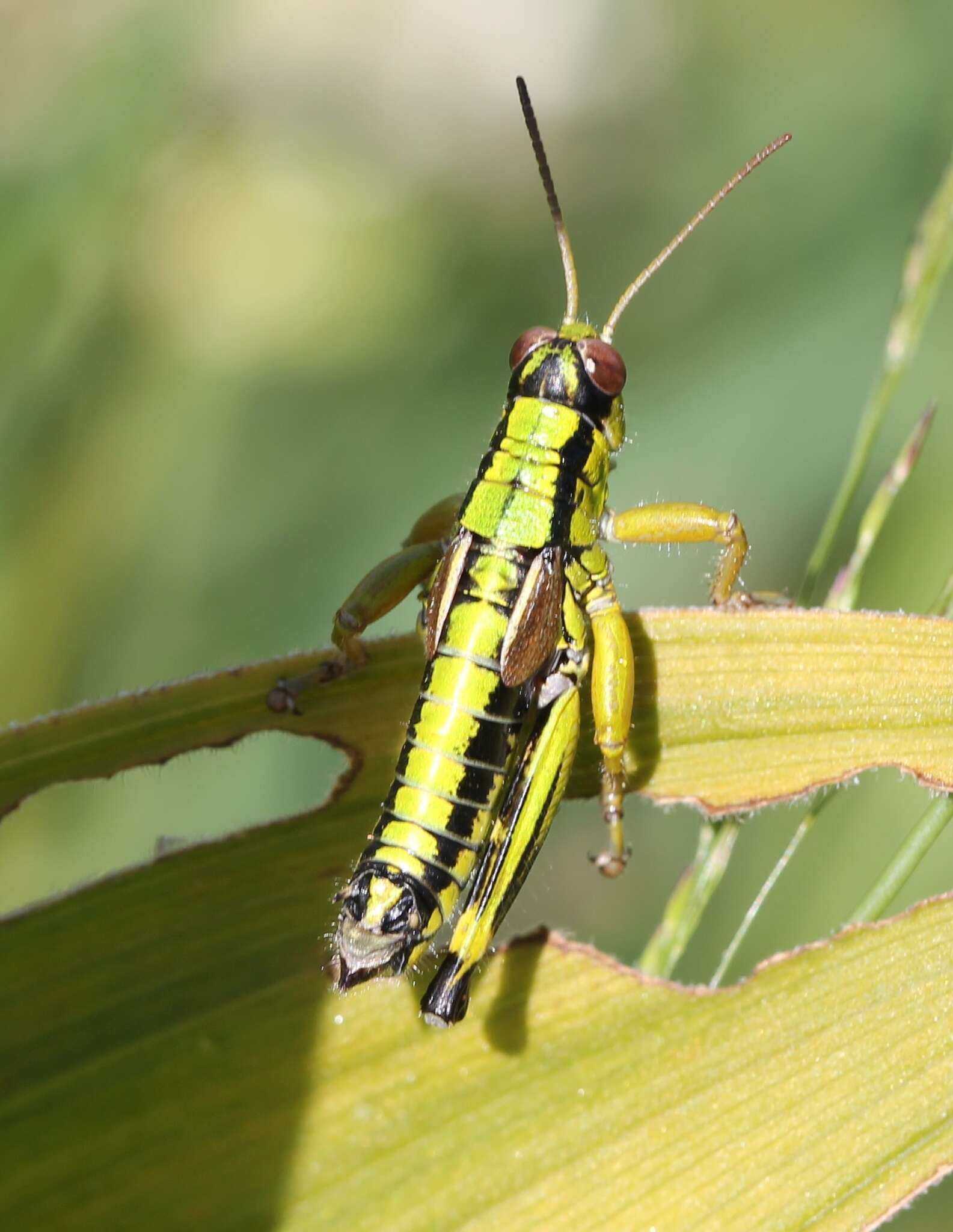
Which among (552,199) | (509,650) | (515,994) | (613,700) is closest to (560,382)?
(552,199)

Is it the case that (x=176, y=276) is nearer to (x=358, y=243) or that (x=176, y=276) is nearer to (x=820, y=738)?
(x=358, y=243)

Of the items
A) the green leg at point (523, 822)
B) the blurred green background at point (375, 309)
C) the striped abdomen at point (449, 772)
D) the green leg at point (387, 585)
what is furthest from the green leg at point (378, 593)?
the blurred green background at point (375, 309)

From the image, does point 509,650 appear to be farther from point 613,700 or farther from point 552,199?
point 552,199

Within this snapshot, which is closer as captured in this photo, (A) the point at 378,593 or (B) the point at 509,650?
(B) the point at 509,650

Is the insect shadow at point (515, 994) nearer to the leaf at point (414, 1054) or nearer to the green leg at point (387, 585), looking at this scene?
the leaf at point (414, 1054)

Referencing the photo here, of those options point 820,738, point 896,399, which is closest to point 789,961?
point 820,738

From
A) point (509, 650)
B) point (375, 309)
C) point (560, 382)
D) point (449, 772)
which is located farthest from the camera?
point (375, 309)
